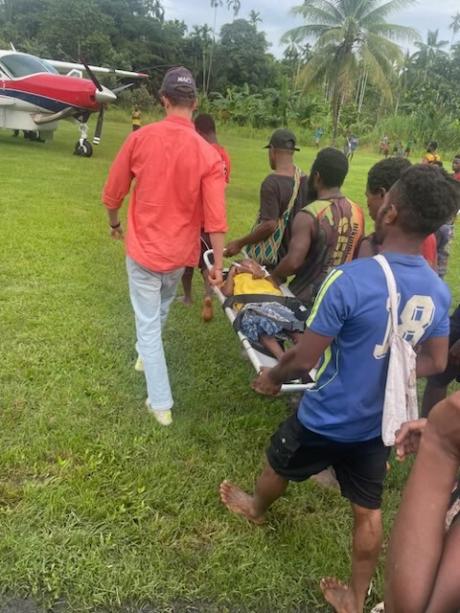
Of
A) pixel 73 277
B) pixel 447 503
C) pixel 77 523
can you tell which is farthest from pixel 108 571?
pixel 73 277

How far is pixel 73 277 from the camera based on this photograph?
571 centimetres

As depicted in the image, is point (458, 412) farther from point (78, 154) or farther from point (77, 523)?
point (78, 154)

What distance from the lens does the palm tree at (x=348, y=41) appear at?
19156mm

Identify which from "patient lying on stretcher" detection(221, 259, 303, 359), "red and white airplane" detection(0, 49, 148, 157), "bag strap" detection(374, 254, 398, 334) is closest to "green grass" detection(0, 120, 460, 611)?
"patient lying on stretcher" detection(221, 259, 303, 359)

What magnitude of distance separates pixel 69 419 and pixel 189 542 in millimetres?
1155

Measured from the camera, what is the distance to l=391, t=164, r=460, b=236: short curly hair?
1.78 meters

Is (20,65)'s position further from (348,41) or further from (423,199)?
(423,199)

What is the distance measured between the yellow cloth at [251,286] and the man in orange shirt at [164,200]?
286mm

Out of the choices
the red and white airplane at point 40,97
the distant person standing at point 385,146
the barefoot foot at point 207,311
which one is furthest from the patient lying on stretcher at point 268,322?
the distant person standing at point 385,146


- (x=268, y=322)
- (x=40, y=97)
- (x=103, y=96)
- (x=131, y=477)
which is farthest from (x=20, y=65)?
(x=131, y=477)

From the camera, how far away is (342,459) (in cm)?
214

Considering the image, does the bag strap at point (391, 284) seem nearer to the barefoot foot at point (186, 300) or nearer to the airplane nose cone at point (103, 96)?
the barefoot foot at point (186, 300)

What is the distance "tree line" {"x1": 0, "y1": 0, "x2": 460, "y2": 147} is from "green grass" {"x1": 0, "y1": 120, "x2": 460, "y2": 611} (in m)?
15.0

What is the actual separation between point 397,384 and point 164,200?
169cm
